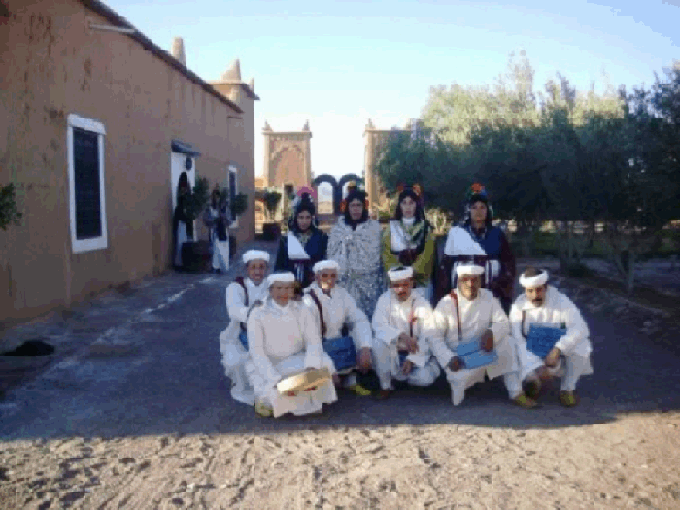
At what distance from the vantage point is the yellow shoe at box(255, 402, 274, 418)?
551 cm

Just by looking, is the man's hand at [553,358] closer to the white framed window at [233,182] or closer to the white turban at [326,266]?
the white turban at [326,266]

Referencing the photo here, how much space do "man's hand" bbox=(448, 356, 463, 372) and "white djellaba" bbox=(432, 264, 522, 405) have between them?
0.03 meters

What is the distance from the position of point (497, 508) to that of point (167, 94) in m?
13.8

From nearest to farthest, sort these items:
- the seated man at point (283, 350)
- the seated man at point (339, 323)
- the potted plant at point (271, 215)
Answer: the seated man at point (283, 350)
the seated man at point (339, 323)
the potted plant at point (271, 215)

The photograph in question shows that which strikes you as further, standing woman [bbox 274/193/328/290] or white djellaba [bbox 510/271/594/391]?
standing woman [bbox 274/193/328/290]

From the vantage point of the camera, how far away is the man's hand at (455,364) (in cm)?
575

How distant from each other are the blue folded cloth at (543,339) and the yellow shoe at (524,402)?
0.34 m

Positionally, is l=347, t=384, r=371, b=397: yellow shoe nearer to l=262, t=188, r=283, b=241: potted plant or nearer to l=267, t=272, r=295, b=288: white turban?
l=267, t=272, r=295, b=288: white turban

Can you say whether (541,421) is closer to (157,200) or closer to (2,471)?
(2,471)

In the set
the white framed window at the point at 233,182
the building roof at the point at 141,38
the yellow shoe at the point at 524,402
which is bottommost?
the yellow shoe at the point at 524,402

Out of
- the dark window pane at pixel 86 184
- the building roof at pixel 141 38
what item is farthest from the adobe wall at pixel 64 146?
the dark window pane at pixel 86 184

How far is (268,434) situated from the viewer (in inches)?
202

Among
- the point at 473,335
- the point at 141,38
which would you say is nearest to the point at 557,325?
the point at 473,335

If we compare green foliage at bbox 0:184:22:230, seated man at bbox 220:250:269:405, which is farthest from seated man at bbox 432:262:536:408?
green foliage at bbox 0:184:22:230
